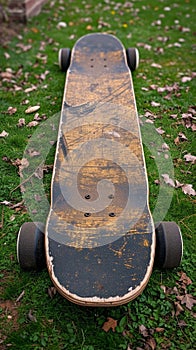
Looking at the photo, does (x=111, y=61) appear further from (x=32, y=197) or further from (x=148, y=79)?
(x=32, y=197)

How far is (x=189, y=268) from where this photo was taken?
2.98 m

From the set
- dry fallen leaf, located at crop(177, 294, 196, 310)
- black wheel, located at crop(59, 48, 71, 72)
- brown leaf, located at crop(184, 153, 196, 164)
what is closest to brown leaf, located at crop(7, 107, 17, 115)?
black wheel, located at crop(59, 48, 71, 72)

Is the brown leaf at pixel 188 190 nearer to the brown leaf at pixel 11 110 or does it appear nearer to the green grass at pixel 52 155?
the green grass at pixel 52 155

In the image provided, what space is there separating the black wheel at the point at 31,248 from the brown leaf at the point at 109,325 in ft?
2.05

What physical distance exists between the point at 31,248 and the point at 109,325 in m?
0.76

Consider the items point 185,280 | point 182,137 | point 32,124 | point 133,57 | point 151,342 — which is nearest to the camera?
point 151,342

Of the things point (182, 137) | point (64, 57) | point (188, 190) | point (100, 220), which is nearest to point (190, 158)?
point (182, 137)

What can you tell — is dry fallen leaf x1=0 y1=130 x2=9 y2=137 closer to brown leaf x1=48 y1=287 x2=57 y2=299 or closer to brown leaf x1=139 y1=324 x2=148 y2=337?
brown leaf x1=48 y1=287 x2=57 y2=299

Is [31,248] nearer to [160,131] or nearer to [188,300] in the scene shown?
[188,300]

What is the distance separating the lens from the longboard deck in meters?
2.49

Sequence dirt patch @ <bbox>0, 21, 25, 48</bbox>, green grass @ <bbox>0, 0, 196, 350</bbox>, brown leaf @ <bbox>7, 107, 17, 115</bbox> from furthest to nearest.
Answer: dirt patch @ <bbox>0, 21, 25, 48</bbox> → brown leaf @ <bbox>7, 107, 17, 115</bbox> → green grass @ <bbox>0, 0, 196, 350</bbox>

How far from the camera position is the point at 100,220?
9.21ft

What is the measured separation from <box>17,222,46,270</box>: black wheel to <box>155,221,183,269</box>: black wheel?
2.79ft

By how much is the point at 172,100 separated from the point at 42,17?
366cm
